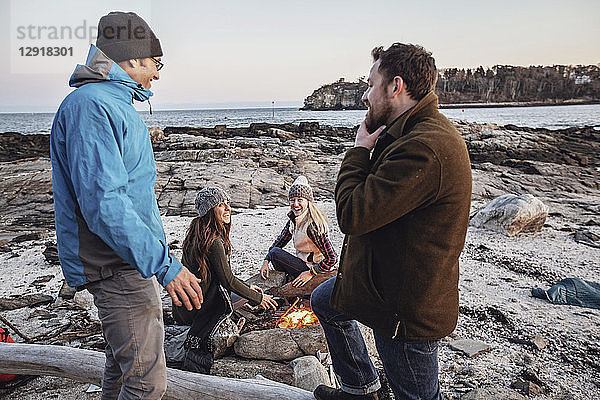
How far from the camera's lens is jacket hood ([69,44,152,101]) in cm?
229

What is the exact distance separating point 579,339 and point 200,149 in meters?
18.3

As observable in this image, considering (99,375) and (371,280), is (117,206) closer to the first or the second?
(371,280)

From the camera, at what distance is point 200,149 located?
2083cm

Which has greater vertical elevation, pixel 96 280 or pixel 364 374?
pixel 96 280

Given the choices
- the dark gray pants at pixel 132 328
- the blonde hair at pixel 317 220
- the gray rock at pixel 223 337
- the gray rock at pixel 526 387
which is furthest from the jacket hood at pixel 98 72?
the gray rock at pixel 526 387

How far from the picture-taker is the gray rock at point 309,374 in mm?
3393

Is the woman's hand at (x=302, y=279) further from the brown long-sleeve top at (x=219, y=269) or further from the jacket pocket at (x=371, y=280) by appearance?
the jacket pocket at (x=371, y=280)

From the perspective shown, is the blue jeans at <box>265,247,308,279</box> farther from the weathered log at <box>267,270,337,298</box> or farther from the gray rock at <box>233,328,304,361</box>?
the gray rock at <box>233,328,304,361</box>

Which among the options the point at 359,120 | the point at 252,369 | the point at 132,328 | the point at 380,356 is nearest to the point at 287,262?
the point at 252,369

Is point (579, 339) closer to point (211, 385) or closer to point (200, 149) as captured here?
point (211, 385)

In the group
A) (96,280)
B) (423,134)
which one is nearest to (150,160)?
(96,280)

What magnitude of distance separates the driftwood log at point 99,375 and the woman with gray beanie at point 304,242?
1966mm

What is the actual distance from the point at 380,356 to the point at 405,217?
0.85 meters

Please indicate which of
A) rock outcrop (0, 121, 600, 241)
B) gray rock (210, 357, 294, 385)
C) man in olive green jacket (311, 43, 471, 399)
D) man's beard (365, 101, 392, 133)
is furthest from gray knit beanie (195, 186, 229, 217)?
rock outcrop (0, 121, 600, 241)
